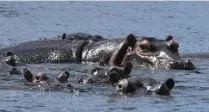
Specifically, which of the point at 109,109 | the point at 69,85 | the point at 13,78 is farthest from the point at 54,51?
the point at 109,109

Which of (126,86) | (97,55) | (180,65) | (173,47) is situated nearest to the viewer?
(126,86)

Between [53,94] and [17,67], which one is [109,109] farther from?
[17,67]

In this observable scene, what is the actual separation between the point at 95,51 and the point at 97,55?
85 mm

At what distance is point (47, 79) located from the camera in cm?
1312

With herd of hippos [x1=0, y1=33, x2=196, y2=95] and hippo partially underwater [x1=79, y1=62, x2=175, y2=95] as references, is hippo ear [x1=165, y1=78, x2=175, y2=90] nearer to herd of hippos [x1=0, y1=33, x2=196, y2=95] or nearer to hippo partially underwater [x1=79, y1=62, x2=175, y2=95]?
hippo partially underwater [x1=79, y1=62, x2=175, y2=95]

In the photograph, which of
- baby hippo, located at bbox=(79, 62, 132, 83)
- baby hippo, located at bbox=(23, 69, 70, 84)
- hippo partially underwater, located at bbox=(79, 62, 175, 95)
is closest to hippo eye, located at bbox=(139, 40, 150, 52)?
baby hippo, located at bbox=(79, 62, 132, 83)

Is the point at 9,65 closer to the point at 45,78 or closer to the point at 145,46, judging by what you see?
the point at 45,78

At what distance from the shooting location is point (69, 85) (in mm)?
12898

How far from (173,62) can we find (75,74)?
1706 mm

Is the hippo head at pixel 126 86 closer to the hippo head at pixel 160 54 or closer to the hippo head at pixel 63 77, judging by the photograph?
the hippo head at pixel 63 77

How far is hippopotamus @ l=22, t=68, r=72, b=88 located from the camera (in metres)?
13.0

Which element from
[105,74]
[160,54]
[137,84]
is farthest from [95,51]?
[137,84]

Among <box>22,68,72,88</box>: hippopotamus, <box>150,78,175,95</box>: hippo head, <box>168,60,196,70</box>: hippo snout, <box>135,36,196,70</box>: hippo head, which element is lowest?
<box>150,78,175,95</box>: hippo head

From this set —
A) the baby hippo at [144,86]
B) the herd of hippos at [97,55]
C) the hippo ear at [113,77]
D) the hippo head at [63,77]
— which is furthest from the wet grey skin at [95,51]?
the baby hippo at [144,86]
